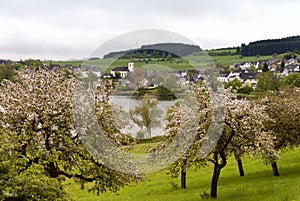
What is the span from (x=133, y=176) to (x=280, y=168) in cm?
2026

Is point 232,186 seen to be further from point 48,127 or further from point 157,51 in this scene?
point 48,127

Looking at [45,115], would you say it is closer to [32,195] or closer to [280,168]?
[32,195]

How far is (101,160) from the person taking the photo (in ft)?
64.3

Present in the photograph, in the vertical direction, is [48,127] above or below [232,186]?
above

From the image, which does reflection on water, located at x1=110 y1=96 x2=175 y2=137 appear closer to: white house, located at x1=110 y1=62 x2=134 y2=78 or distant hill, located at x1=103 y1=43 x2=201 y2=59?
white house, located at x1=110 y1=62 x2=134 y2=78

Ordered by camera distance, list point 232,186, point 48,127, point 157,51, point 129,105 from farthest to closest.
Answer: point 129,105 → point 232,186 → point 157,51 → point 48,127

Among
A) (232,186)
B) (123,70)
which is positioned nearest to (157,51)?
(123,70)

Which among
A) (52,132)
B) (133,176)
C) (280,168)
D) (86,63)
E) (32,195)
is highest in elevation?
(86,63)

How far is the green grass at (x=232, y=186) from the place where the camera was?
25.0 m

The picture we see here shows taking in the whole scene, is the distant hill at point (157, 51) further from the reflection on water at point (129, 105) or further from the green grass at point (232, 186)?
the green grass at point (232, 186)

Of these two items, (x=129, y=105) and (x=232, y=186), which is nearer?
(x=232, y=186)

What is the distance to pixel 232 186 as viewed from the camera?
3000 centimetres

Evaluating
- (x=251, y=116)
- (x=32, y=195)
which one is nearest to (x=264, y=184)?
(x=251, y=116)

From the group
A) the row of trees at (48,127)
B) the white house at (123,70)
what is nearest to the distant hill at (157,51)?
the white house at (123,70)
